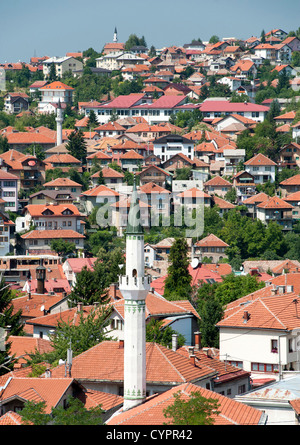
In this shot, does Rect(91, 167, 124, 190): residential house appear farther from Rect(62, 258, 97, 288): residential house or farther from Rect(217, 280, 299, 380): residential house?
Rect(217, 280, 299, 380): residential house

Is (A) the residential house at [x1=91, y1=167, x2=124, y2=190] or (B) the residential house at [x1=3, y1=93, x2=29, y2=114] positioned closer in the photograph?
(A) the residential house at [x1=91, y1=167, x2=124, y2=190]

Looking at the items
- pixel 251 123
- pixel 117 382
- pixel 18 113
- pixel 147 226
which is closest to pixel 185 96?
pixel 251 123

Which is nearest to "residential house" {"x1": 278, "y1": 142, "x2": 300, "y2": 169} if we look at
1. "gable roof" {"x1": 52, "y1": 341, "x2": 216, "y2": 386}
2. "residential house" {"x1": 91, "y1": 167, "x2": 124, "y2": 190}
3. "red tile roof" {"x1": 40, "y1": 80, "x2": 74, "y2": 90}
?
"residential house" {"x1": 91, "y1": 167, "x2": 124, "y2": 190}

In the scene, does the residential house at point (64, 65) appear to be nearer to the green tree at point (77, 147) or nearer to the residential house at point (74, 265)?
the green tree at point (77, 147)

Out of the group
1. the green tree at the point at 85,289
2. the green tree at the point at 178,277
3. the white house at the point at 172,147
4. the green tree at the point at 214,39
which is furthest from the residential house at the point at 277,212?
the green tree at the point at 214,39

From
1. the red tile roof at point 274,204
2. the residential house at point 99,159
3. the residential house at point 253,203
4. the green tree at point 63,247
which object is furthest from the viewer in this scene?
the residential house at point 99,159

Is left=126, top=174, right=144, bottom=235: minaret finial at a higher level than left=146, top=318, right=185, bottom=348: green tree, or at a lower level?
higher
